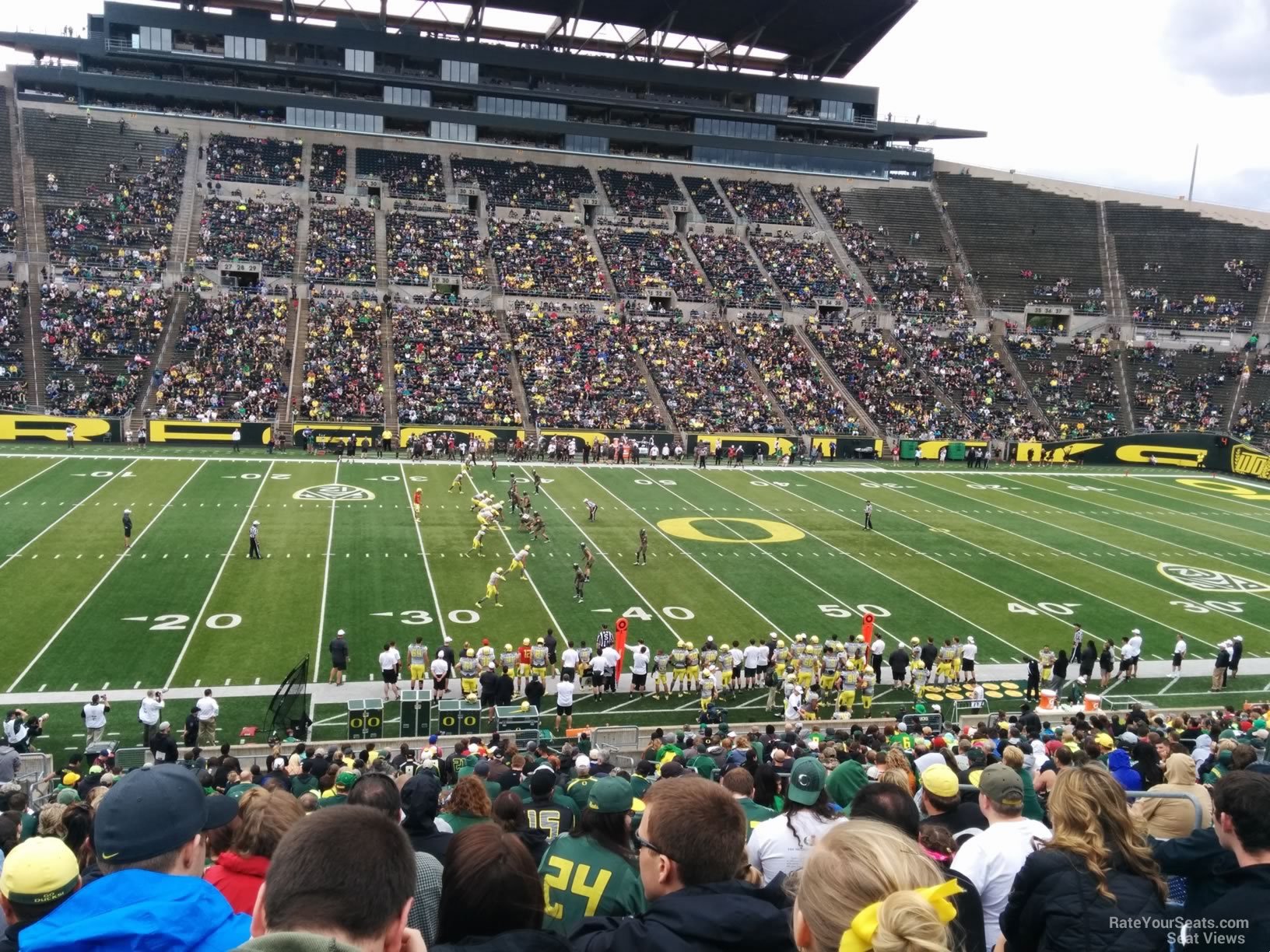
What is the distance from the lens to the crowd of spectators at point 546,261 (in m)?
58.9

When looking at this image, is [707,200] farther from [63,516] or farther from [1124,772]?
[1124,772]

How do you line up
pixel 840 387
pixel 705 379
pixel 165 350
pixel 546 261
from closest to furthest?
pixel 165 350, pixel 705 379, pixel 840 387, pixel 546 261

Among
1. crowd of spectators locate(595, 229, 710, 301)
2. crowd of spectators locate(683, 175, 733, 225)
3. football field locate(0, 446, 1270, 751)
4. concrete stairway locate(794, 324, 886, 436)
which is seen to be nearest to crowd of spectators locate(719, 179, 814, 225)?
crowd of spectators locate(683, 175, 733, 225)

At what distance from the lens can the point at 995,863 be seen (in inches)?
197

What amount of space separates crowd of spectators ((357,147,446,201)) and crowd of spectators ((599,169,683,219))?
1205cm

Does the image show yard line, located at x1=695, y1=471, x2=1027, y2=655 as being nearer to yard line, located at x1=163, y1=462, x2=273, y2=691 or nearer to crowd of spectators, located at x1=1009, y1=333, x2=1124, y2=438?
yard line, located at x1=163, y1=462, x2=273, y2=691

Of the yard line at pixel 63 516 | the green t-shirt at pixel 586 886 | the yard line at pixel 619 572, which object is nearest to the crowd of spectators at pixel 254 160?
the yard line at pixel 63 516

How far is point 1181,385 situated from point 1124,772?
5938 cm

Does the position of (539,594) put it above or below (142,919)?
below

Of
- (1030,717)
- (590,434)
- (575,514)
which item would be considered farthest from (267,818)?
(590,434)

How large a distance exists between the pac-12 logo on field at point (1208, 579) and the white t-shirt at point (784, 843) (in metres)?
28.9

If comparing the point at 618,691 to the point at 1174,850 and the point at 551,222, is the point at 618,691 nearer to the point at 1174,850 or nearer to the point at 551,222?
the point at 1174,850

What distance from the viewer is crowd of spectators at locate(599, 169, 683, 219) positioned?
68625 millimetres

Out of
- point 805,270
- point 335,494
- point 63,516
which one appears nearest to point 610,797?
point 63,516
